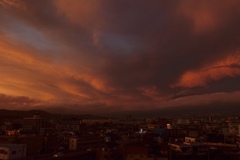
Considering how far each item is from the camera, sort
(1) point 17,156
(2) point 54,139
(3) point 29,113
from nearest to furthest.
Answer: (1) point 17,156 < (2) point 54,139 < (3) point 29,113

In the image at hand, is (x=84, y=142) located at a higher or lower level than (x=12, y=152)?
lower

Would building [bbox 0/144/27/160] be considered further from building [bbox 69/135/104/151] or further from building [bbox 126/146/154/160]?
building [bbox 69/135/104/151]

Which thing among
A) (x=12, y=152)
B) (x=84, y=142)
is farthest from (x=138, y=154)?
(x=84, y=142)

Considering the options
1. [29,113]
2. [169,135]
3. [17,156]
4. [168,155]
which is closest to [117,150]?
[168,155]

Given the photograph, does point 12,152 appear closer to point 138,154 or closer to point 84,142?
point 138,154

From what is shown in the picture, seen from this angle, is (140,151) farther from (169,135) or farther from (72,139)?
(169,135)

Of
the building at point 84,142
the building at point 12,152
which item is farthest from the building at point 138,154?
the building at point 84,142

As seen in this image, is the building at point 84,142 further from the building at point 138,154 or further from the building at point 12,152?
the building at point 138,154

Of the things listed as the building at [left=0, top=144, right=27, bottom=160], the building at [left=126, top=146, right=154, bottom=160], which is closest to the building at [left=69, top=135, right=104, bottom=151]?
the building at [left=0, top=144, right=27, bottom=160]
